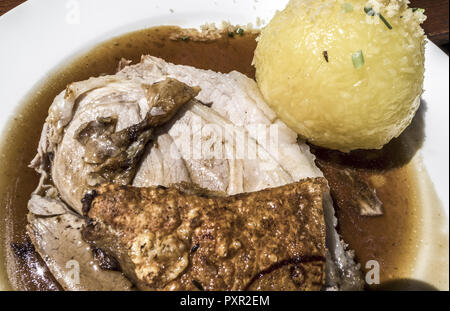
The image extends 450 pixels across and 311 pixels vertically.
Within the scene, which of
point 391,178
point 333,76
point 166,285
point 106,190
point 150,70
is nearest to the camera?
point 166,285

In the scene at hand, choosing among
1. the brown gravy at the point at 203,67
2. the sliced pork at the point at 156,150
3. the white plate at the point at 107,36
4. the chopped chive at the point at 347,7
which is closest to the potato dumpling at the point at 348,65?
the chopped chive at the point at 347,7

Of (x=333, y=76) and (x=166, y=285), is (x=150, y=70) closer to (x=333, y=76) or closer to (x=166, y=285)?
(x=333, y=76)

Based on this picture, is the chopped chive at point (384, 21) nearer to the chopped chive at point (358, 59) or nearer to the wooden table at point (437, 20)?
the chopped chive at point (358, 59)

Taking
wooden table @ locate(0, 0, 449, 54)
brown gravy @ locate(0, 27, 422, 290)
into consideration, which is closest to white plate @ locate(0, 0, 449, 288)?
brown gravy @ locate(0, 27, 422, 290)

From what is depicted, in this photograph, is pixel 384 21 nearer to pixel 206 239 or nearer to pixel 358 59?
pixel 358 59

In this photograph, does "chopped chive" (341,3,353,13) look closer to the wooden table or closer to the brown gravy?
the brown gravy

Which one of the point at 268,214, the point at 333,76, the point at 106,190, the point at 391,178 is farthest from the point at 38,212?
the point at 391,178
